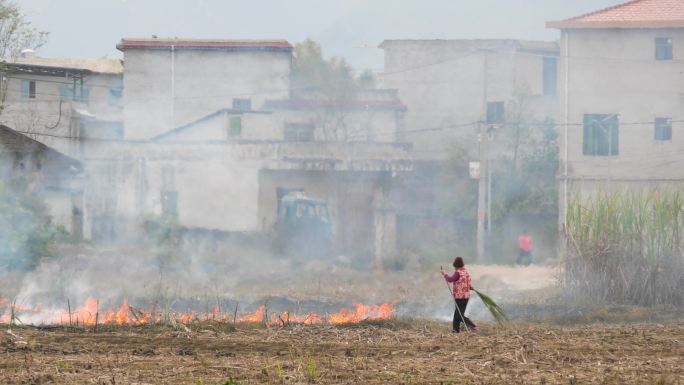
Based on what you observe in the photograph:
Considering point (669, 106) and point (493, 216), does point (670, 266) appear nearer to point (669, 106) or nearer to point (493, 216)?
point (669, 106)

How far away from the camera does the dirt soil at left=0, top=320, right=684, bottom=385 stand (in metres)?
12.6

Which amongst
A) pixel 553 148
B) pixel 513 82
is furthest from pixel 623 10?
pixel 513 82

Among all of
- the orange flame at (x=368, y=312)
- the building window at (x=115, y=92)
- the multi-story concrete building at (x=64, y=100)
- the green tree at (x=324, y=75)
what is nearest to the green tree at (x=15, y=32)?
the multi-story concrete building at (x=64, y=100)

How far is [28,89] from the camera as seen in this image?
5312cm

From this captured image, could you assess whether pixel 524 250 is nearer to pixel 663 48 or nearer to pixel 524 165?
pixel 663 48

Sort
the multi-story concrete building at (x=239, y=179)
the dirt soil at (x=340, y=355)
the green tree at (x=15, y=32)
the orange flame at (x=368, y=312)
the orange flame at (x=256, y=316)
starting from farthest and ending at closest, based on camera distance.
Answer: the multi-story concrete building at (x=239, y=179) < the green tree at (x=15, y=32) < the orange flame at (x=368, y=312) < the orange flame at (x=256, y=316) < the dirt soil at (x=340, y=355)

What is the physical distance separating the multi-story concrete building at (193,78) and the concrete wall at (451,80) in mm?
10291

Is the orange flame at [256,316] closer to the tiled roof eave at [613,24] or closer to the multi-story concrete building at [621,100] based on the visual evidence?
the multi-story concrete building at [621,100]

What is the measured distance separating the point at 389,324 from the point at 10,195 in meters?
14.9

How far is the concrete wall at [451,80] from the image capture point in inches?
2219

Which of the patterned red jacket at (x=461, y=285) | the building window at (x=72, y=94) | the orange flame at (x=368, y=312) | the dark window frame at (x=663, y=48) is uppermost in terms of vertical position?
the dark window frame at (x=663, y=48)

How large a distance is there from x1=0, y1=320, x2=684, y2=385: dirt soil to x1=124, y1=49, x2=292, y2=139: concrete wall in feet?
106

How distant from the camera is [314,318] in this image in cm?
2242

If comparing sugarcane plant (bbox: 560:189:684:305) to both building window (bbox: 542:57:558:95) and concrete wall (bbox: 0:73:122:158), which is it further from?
building window (bbox: 542:57:558:95)
